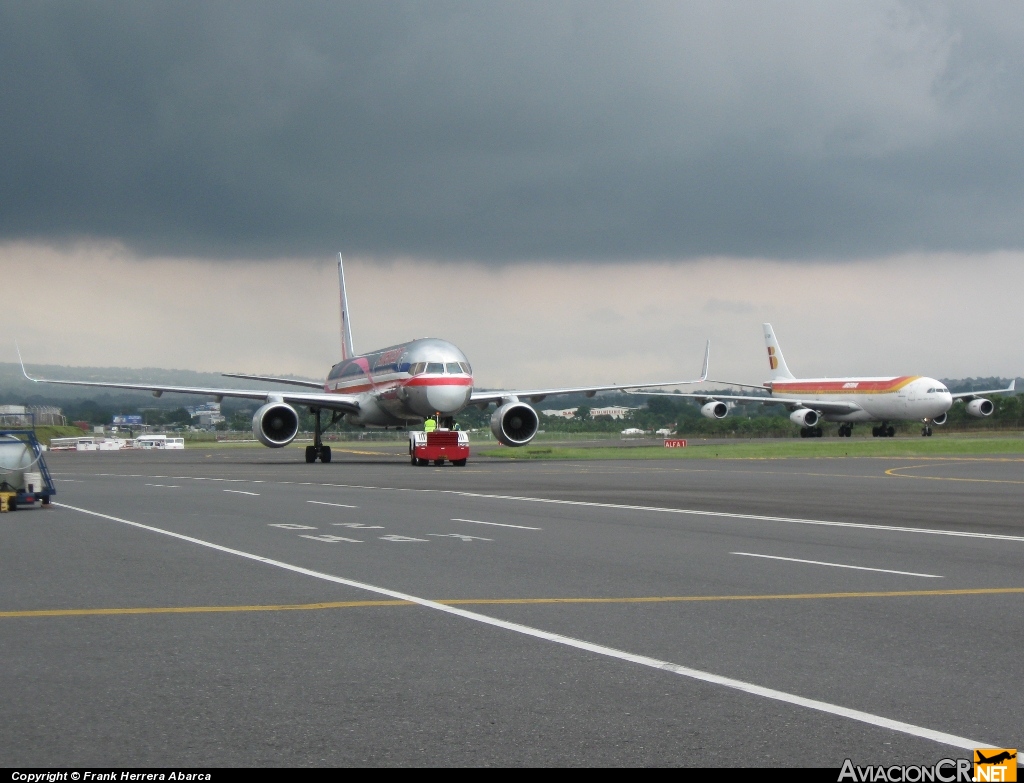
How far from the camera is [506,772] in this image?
5.54m

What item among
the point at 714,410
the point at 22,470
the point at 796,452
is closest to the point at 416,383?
the point at 796,452

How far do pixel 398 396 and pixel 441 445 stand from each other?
3.75 m

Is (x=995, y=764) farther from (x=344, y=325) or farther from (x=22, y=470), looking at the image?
(x=344, y=325)

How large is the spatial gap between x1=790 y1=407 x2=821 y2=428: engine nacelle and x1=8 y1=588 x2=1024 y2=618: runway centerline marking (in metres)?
77.8

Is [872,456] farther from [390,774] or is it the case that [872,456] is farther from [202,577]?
[390,774]

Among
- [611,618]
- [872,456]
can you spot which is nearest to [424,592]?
[611,618]

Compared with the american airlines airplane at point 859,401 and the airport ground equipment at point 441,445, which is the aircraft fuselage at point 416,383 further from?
the american airlines airplane at point 859,401

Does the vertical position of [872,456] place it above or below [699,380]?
below

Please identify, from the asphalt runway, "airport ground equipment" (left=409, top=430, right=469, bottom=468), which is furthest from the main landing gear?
the asphalt runway

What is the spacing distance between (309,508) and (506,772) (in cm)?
1816

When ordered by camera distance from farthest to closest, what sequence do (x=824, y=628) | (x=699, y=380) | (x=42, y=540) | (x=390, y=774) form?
1. (x=699, y=380)
2. (x=42, y=540)
3. (x=824, y=628)
4. (x=390, y=774)

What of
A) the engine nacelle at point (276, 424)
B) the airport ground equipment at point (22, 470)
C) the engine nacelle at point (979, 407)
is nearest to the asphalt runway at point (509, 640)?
the airport ground equipment at point (22, 470)

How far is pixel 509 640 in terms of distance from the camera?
898 centimetres

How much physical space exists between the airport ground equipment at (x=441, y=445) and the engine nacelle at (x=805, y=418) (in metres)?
48.3
